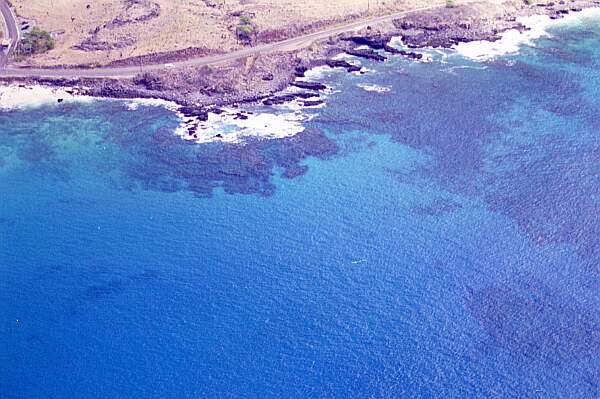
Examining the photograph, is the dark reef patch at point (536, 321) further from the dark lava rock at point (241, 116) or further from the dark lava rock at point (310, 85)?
the dark lava rock at point (310, 85)

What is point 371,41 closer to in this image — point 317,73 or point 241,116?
point 317,73

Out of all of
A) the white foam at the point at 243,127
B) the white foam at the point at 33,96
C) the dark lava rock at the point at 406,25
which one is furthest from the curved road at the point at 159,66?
the white foam at the point at 243,127

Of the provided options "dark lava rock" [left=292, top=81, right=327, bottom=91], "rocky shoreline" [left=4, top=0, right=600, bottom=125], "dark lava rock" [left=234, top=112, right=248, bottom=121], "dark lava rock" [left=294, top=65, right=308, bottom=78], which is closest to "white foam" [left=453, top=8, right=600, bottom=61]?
"rocky shoreline" [left=4, top=0, right=600, bottom=125]

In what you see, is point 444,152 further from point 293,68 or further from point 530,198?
point 293,68

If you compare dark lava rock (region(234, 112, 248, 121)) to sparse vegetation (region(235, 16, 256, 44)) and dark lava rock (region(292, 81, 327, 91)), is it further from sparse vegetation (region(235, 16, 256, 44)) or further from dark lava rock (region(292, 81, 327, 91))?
sparse vegetation (region(235, 16, 256, 44))

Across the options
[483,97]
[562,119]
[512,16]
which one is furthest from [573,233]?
[512,16]
